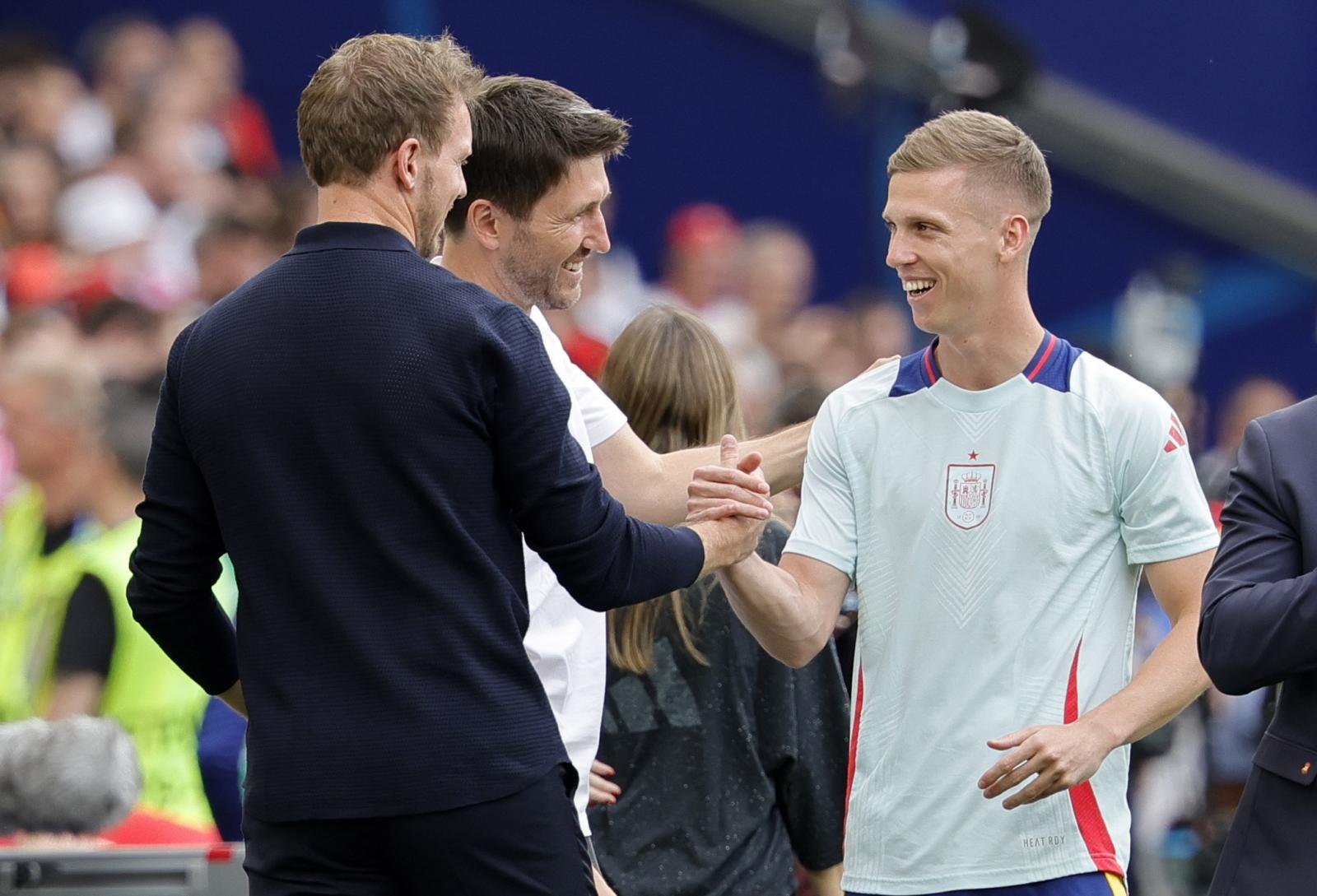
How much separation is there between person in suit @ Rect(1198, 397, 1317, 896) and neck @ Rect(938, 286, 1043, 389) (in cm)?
58

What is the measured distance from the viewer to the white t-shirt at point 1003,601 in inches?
109

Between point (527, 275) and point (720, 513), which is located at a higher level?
point (527, 275)

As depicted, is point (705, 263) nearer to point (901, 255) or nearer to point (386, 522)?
point (901, 255)

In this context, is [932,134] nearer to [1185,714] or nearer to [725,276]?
[1185,714]

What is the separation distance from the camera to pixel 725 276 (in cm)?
804

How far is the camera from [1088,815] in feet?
9.05

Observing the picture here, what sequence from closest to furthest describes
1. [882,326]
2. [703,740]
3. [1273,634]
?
[1273,634] < [703,740] < [882,326]

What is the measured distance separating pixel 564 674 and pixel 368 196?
2.55ft

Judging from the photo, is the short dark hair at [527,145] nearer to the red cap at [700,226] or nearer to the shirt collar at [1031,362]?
the shirt collar at [1031,362]

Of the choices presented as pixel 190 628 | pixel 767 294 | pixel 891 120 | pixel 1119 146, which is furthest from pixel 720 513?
pixel 1119 146

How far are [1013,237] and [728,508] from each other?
686mm

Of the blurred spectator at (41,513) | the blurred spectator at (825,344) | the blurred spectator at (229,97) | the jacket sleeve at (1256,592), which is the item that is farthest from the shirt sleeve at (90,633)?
the blurred spectator at (229,97)

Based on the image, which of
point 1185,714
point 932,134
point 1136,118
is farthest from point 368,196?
point 1136,118

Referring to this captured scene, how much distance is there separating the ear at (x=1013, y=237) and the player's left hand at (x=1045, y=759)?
2.51ft
